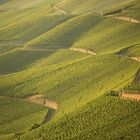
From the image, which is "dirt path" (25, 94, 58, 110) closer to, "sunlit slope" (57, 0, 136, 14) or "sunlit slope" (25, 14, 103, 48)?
"sunlit slope" (25, 14, 103, 48)

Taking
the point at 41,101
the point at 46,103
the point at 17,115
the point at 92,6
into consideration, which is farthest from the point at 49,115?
the point at 92,6

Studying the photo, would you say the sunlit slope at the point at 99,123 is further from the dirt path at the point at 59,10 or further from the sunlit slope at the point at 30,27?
the dirt path at the point at 59,10

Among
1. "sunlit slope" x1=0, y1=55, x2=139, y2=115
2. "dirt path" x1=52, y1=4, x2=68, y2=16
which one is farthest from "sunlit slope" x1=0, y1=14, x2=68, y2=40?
"sunlit slope" x1=0, y1=55, x2=139, y2=115

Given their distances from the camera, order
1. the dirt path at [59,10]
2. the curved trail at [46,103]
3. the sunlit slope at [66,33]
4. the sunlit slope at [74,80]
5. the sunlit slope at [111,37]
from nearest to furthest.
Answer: the curved trail at [46,103] → the sunlit slope at [74,80] → the sunlit slope at [111,37] → the sunlit slope at [66,33] → the dirt path at [59,10]

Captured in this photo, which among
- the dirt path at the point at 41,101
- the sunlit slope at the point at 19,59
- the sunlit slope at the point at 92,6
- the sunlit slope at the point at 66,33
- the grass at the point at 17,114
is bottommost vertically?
the sunlit slope at the point at 19,59

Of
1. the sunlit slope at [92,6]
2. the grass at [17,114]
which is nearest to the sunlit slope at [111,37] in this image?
the sunlit slope at [92,6]

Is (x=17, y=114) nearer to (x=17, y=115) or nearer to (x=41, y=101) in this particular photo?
(x=17, y=115)

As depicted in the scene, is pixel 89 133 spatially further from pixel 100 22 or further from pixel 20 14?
pixel 20 14
